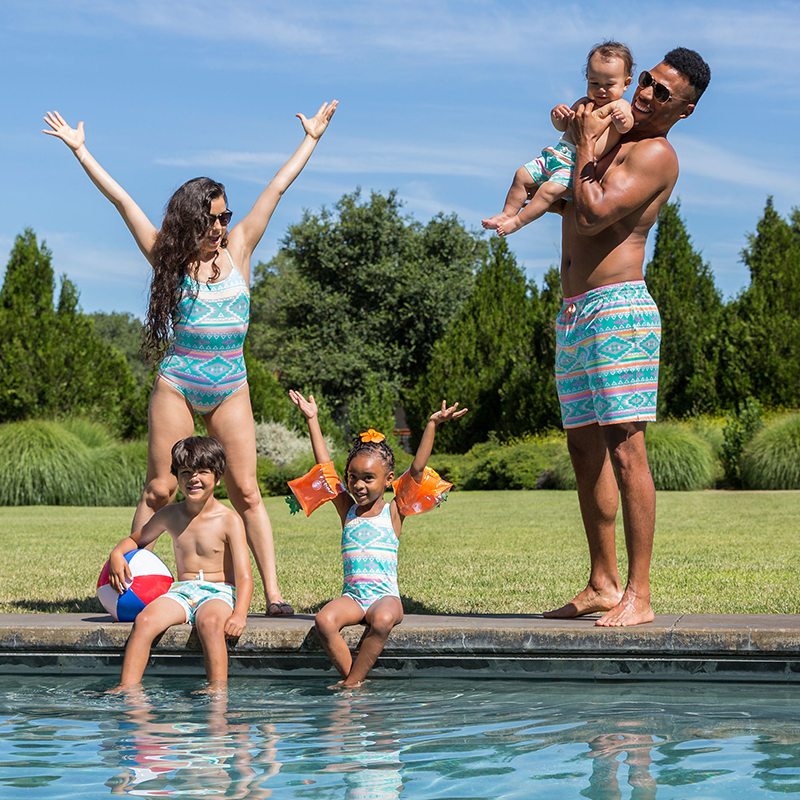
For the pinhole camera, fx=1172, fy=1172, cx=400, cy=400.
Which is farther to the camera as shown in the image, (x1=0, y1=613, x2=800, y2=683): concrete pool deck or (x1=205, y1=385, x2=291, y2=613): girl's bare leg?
(x1=205, y1=385, x2=291, y2=613): girl's bare leg

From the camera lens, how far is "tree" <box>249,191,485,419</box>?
39.3 meters

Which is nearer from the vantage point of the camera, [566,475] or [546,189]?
[546,189]

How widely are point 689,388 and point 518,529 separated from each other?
1501 cm

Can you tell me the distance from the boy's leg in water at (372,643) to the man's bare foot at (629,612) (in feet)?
2.88

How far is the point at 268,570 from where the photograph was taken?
5832mm

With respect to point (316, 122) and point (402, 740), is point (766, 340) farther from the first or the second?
point (402, 740)

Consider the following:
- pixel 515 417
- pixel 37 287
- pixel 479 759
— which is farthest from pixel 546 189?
pixel 515 417

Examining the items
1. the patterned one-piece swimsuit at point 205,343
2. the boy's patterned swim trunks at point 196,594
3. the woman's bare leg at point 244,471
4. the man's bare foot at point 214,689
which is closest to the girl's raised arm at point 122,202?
the patterned one-piece swimsuit at point 205,343

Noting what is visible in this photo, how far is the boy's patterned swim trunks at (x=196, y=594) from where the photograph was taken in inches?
204

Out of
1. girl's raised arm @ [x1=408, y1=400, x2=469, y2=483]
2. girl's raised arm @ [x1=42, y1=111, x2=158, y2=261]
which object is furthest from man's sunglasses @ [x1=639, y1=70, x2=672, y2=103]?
girl's raised arm @ [x1=42, y1=111, x2=158, y2=261]

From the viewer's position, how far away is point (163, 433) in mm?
5570

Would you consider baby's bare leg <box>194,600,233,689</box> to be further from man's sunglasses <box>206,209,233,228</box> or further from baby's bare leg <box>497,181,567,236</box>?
baby's bare leg <box>497,181,567,236</box>

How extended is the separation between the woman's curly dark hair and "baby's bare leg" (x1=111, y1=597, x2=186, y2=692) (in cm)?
126

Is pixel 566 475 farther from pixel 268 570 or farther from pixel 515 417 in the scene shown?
pixel 268 570
